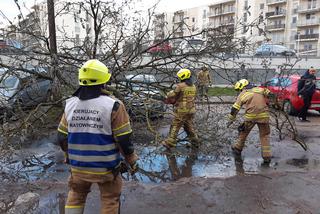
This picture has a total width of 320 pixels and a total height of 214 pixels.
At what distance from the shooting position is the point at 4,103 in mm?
6156

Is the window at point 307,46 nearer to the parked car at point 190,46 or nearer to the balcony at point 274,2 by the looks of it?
the balcony at point 274,2

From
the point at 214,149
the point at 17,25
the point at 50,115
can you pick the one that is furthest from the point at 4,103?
the point at 214,149

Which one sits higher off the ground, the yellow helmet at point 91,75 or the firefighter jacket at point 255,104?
the yellow helmet at point 91,75

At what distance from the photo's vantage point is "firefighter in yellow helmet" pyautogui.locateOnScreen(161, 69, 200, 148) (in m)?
6.27

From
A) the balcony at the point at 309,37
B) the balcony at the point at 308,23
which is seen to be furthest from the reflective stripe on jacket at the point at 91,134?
the balcony at the point at 308,23

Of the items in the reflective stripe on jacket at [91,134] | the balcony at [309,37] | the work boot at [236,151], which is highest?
the balcony at [309,37]

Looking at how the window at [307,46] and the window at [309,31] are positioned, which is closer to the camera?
the window at [307,46]

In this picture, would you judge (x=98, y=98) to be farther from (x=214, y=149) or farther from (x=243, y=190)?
(x=214, y=149)

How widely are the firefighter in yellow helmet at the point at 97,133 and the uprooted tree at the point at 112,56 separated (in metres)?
2.96

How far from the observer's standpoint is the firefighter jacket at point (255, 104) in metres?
5.92

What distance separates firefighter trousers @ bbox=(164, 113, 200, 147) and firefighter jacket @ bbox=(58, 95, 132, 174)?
11.9 ft

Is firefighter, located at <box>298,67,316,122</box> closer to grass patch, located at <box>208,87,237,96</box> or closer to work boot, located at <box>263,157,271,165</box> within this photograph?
grass patch, located at <box>208,87,237,96</box>

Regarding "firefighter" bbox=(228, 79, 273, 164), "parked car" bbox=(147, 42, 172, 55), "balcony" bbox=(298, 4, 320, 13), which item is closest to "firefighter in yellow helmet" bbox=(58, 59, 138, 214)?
"firefighter" bbox=(228, 79, 273, 164)

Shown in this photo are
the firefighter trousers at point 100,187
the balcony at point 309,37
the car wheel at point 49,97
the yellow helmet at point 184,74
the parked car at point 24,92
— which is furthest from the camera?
the balcony at point 309,37
